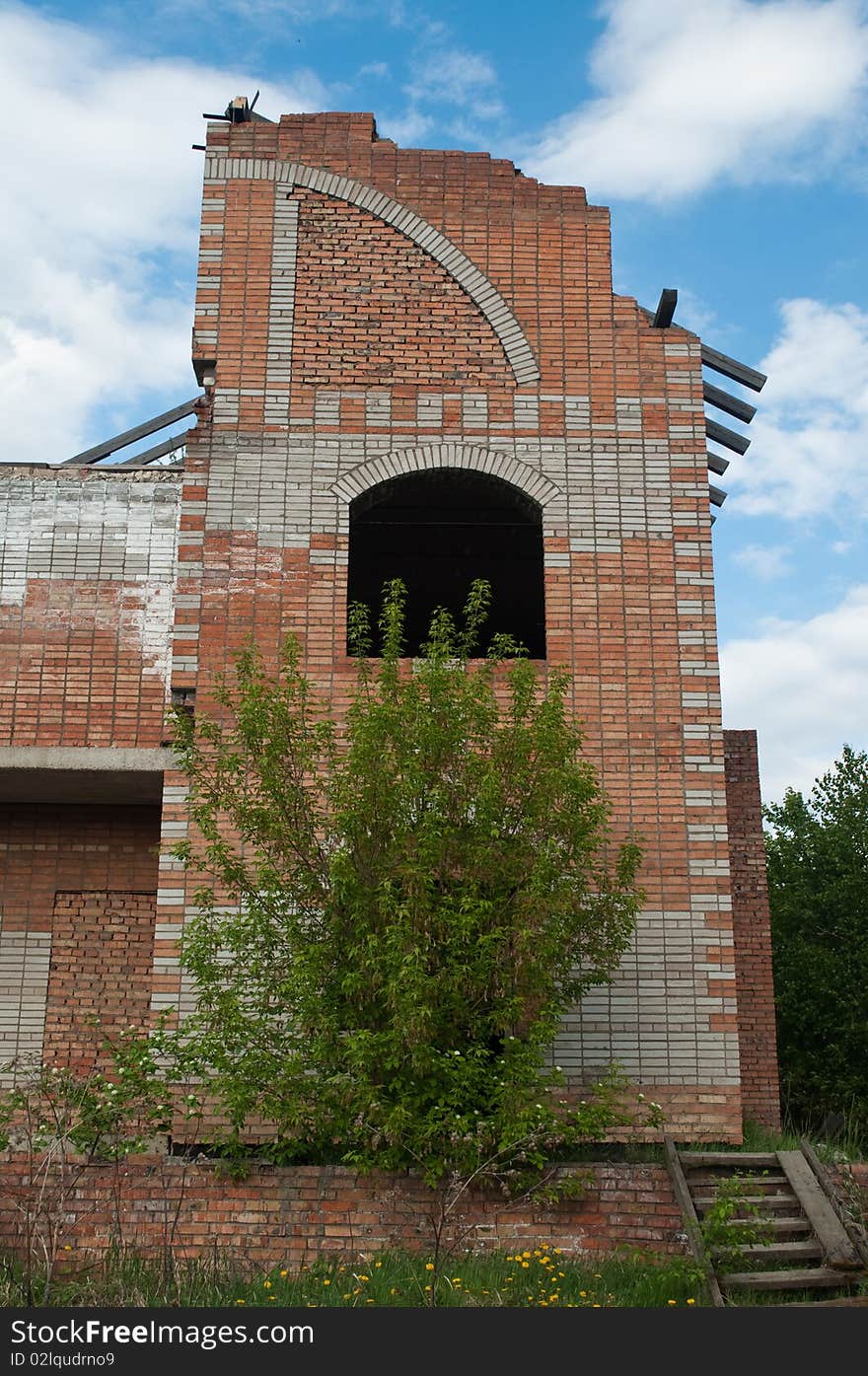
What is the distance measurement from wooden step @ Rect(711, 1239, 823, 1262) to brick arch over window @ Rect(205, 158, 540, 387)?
659 centimetres

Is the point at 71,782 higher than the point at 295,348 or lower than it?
lower

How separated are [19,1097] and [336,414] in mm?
5733

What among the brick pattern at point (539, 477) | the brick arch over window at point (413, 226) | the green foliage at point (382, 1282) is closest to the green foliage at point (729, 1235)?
the green foliage at point (382, 1282)

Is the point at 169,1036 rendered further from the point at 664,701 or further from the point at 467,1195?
the point at 664,701

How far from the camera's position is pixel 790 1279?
7309 millimetres

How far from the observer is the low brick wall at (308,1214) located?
787 cm

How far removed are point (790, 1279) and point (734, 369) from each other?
7.31m

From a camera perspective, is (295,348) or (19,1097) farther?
(295,348)

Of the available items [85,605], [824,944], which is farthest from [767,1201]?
[824,944]

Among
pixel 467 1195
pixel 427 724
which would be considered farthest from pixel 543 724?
pixel 467 1195

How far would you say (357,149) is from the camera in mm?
11695

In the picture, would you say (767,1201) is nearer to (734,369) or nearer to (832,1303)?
(832,1303)

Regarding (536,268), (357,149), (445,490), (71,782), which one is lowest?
(71,782)

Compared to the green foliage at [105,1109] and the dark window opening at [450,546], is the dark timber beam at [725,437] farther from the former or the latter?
the green foliage at [105,1109]
